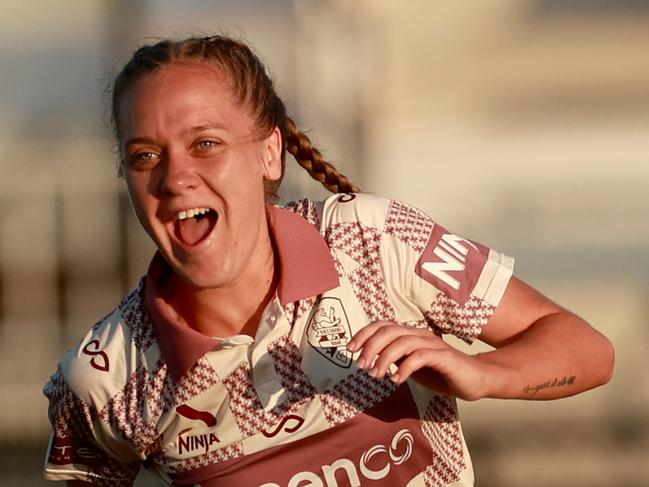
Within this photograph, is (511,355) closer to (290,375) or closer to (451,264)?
(451,264)

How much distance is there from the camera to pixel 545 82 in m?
4.08

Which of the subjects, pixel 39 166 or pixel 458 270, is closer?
pixel 458 270

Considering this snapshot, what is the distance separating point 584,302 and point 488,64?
0.77 m

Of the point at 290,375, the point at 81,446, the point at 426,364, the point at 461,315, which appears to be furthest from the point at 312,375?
the point at 81,446

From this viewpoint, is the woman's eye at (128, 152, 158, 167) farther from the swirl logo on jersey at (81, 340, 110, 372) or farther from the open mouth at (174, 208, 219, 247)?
the swirl logo on jersey at (81, 340, 110, 372)

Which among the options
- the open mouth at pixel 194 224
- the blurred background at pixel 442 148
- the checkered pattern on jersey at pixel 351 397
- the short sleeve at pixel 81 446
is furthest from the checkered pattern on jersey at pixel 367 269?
the blurred background at pixel 442 148

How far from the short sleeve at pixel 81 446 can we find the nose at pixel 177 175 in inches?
16.7

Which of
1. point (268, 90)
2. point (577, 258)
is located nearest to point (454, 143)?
point (577, 258)

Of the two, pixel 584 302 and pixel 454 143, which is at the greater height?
pixel 454 143

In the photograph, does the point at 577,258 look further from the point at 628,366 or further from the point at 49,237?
the point at 49,237

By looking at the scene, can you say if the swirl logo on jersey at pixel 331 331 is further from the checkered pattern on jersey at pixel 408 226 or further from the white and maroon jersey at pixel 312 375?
the checkered pattern on jersey at pixel 408 226

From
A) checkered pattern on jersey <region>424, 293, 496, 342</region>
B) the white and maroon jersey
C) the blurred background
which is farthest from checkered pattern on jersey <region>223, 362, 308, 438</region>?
the blurred background

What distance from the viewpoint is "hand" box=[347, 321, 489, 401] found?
185cm

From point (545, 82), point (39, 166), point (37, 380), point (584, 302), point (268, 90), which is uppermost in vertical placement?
point (268, 90)
